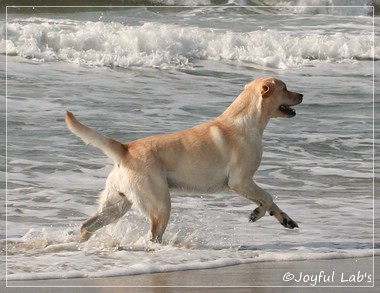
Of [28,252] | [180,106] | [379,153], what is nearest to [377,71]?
[180,106]

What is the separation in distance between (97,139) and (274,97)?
1.59 m

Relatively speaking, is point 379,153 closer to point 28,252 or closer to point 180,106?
point 180,106

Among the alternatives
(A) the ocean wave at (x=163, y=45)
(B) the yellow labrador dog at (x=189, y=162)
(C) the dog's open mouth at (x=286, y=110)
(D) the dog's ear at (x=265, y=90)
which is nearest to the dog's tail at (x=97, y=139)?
(B) the yellow labrador dog at (x=189, y=162)

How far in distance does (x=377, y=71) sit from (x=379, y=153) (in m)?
7.16

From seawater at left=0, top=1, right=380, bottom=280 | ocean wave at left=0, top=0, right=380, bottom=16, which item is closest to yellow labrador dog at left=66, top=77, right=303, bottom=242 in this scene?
seawater at left=0, top=1, right=380, bottom=280

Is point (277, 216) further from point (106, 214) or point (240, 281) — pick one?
point (240, 281)

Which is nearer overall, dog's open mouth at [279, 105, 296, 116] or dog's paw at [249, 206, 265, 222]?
dog's paw at [249, 206, 265, 222]

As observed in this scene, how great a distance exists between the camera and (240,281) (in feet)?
21.7

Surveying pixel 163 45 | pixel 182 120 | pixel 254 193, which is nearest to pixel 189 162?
pixel 254 193

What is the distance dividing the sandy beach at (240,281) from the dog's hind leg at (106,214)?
106 centimetres

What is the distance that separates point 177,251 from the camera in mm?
7594

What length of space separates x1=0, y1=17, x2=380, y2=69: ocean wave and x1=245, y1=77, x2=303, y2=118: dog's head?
30.9 ft

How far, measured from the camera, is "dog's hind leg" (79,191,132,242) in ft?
25.6

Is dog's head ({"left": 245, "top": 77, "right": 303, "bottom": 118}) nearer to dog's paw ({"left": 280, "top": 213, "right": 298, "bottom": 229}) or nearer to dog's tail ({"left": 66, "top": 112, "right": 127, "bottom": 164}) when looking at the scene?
dog's paw ({"left": 280, "top": 213, "right": 298, "bottom": 229})
